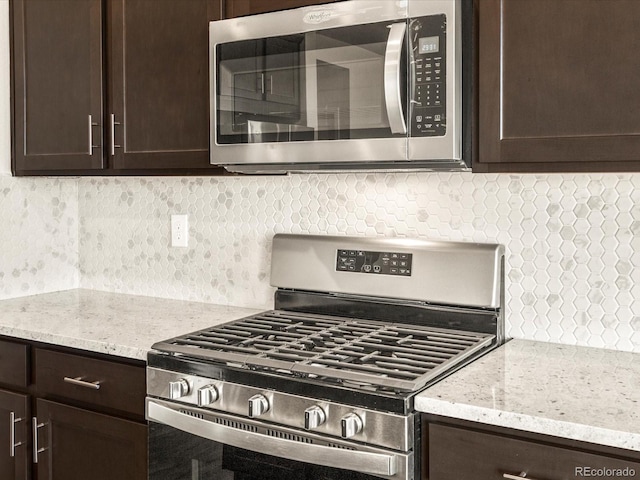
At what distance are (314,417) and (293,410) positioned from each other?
82mm

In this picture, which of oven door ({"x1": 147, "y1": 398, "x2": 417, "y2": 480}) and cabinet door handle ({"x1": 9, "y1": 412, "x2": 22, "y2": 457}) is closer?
oven door ({"x1": 147, "y1": 398, "x2": 417, "y2": 480})

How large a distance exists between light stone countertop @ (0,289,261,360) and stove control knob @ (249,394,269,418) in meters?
0.39

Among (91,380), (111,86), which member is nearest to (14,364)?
(91,380)

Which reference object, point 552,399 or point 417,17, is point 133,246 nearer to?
point 417,17

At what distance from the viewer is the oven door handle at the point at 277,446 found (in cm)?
143

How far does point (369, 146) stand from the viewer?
5.66 feet

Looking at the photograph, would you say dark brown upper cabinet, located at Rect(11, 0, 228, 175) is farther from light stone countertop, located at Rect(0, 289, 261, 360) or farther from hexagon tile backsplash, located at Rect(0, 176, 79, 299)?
light stone countertop, located at Rect(0, 289, 261, 360)

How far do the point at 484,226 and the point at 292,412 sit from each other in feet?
2.58

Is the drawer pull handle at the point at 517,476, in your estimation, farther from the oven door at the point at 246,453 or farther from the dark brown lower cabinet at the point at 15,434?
the dark brown lower cabinet at the point at 15,434

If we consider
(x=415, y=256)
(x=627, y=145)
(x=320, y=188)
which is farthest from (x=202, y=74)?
(x=627, y=145)

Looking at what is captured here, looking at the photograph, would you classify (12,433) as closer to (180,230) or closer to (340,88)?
(180,230)

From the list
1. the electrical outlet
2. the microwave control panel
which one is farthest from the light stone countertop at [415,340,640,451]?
the electrical outlet

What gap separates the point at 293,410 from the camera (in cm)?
155

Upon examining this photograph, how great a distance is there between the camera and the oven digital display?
202cm
